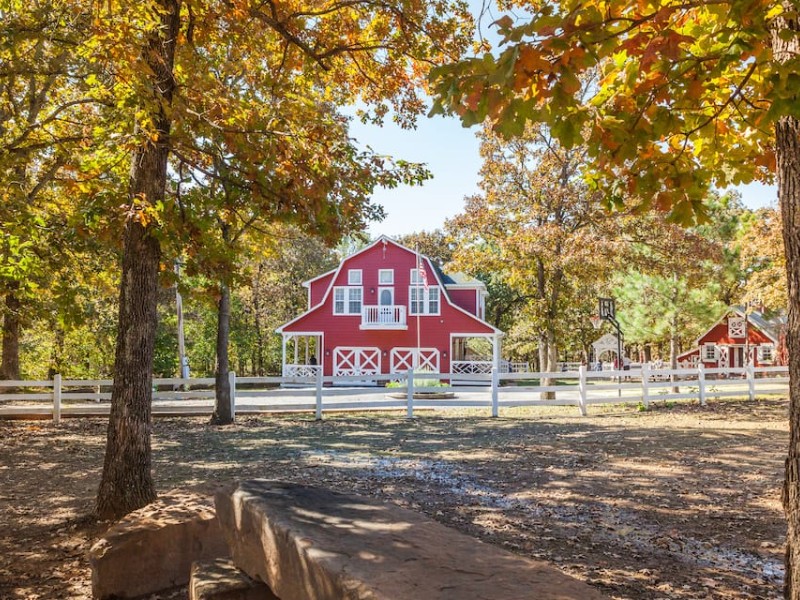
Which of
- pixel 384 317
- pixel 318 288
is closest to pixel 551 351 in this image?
pixel 384 317

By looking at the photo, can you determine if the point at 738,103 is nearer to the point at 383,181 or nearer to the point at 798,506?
the point at 798,506

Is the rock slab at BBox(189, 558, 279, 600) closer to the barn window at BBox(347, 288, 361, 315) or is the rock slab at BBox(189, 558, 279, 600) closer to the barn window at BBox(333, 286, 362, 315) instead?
the barn window at BBox(333, 286, 362, 315)

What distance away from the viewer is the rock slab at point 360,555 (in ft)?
8.20

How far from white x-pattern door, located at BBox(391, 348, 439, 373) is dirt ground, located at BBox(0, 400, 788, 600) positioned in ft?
55.0

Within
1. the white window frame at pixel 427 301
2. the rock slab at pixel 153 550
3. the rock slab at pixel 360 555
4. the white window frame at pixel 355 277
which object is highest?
the white window frame at pixel 355 277

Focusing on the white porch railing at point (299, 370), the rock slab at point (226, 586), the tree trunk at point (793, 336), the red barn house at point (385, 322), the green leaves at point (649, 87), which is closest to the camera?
the green leaves at point (649, 87)

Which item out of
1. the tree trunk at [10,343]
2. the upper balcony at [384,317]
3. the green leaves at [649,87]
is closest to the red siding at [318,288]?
the upper balcony at [384,317]

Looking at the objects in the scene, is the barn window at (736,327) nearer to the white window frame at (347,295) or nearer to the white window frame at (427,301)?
the white window frame at (427,301)

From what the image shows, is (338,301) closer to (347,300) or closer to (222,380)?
(347,300)

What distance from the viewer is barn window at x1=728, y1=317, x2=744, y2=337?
32.4 metres

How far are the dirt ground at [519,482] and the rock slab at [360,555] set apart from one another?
133cm

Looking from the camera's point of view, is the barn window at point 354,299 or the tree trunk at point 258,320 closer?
the barn window at point 354,299

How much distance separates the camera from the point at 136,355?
20.4ft

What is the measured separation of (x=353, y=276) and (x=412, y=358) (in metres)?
5.68
